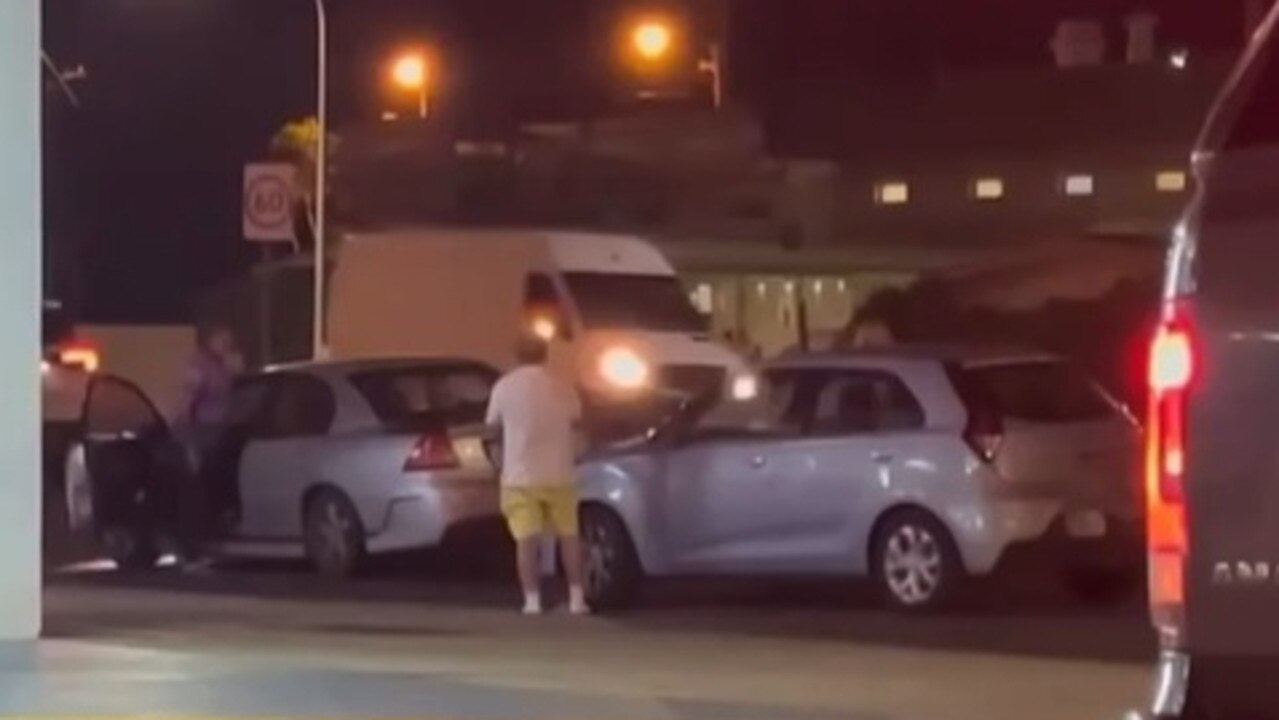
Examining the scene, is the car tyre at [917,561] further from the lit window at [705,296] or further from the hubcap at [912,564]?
the lit window at [705,296]

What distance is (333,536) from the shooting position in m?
22.2

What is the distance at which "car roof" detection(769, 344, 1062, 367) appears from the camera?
18.8 meters

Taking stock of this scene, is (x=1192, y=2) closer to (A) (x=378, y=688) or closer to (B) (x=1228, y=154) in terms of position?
(A) (x=378, y=688)

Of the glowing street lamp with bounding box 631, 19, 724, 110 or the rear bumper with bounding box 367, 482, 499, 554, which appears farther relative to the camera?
the glowing street lamp with bounding box 631, 19, 724, 110

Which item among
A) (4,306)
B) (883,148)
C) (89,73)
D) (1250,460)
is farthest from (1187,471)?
(89,73)

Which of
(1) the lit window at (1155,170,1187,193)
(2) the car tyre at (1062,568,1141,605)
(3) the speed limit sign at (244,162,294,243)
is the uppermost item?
(1) the lit window at (1155,170,1187,193)

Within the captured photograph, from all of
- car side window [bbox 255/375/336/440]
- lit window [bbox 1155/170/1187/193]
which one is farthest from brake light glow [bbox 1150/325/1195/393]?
lit window [bbox 1155/170/1187/193]

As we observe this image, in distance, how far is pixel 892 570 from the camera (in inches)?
733

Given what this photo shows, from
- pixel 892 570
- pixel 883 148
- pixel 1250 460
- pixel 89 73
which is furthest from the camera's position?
pixel 89 73

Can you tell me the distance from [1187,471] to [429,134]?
41.0m

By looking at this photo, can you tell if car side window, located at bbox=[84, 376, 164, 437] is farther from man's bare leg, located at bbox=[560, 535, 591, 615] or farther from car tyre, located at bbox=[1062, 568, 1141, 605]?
car tyre, located at bbox=[1062, 568, 1141, 605]

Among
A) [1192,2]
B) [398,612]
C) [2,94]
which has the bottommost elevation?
[398,612]

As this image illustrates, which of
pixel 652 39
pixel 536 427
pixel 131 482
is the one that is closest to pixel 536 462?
pixel 536 427

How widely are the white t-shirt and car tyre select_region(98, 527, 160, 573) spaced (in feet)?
18.4
